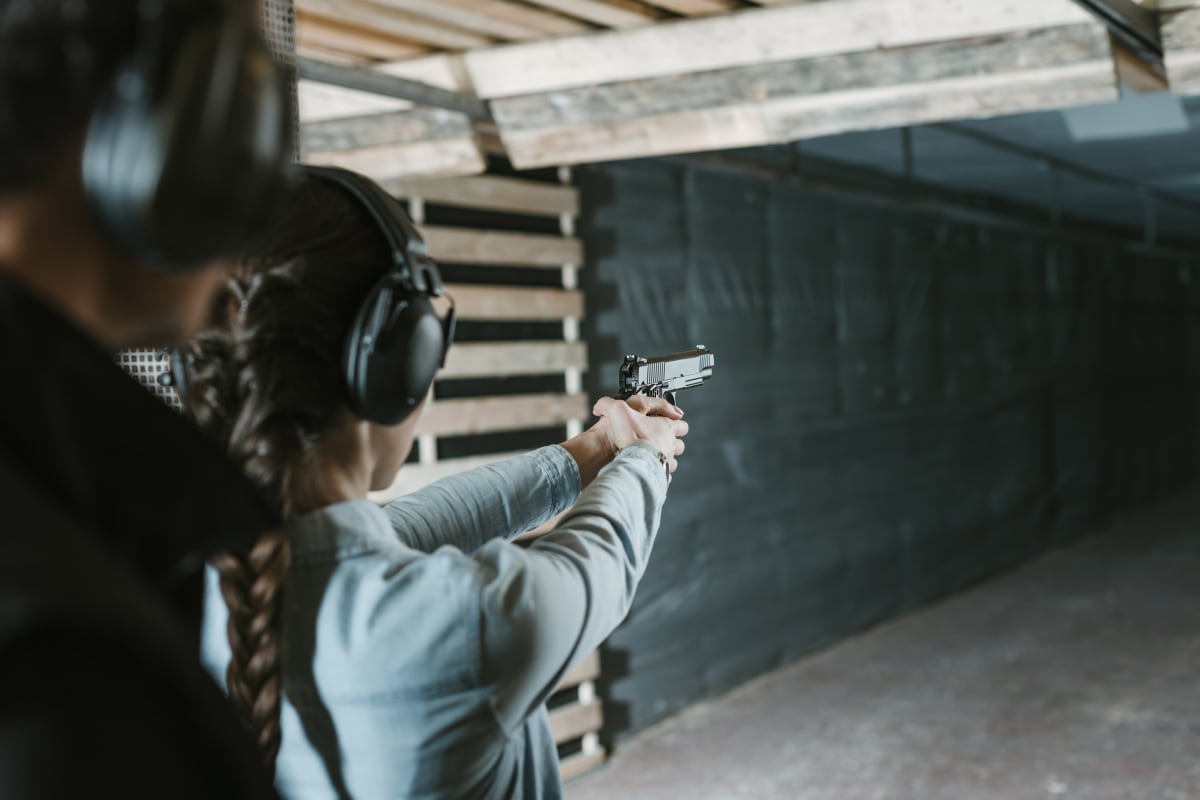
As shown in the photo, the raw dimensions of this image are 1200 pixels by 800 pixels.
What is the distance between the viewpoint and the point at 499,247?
12.6 ft

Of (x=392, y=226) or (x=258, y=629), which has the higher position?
(x=392, y=226)

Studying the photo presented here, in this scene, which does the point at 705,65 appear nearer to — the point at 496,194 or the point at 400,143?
the point at 400,143

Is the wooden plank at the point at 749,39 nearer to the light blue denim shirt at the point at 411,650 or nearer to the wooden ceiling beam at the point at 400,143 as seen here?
the wooden ceiling beam at the point at 400,143

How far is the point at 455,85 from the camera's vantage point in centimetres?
309

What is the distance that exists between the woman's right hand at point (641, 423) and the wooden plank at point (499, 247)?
236 centimetres

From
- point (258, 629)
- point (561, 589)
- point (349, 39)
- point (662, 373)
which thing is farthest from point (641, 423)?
point (349, 39)

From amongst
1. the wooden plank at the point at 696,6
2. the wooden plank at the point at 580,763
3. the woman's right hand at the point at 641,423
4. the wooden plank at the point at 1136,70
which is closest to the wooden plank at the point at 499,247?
the wooden plank at the point at 696,6

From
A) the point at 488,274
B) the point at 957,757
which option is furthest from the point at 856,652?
the point at 488,274

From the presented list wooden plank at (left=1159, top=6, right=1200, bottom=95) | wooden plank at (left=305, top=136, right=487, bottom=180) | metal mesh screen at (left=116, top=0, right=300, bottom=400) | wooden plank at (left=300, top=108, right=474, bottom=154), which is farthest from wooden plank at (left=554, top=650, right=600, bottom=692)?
metal mesh screen at (left=116, top=0, right=300, bottom=400)

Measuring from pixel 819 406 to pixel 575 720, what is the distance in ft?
6.43

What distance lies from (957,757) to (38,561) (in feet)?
13.4

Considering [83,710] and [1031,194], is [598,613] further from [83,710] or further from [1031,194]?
[1031,194]

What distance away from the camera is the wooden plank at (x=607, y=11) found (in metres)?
2.63

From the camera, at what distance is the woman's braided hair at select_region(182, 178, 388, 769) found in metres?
0.82
